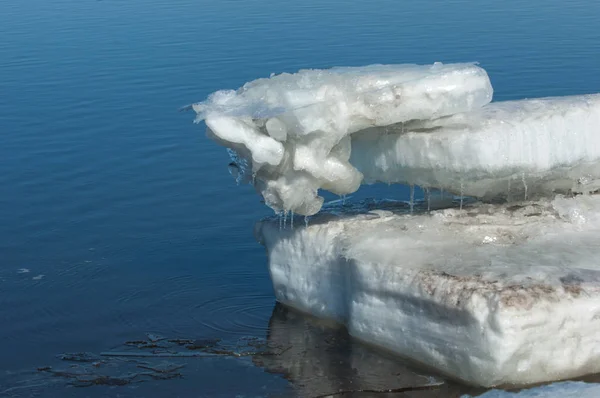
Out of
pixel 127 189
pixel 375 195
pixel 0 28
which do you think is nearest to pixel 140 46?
pixel 0 28

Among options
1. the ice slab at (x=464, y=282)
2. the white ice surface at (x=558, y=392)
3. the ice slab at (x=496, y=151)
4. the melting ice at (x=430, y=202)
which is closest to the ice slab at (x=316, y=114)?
the melting ice at (x=430, y=202)

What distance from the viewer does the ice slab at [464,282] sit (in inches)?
253

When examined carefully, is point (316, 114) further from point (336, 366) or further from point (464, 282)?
point (336, 366)

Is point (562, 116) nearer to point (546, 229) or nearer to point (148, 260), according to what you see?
point (546, 229)

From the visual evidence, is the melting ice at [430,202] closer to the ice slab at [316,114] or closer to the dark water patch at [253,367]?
the ice slab at [316,114]

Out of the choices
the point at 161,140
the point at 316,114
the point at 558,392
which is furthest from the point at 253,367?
the point at 161,140

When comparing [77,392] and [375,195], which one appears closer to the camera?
[77,392]

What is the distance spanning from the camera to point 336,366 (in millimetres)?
7359

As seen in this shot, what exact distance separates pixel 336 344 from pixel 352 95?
1996mm

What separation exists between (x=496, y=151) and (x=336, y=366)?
2.08 meters

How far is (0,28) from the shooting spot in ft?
84.8

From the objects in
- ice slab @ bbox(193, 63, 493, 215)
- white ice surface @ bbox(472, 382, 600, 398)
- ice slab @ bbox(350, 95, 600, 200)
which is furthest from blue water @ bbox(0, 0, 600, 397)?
ice slab @ bbox(350, 95, 600, 200)

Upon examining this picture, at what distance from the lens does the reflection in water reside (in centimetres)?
686

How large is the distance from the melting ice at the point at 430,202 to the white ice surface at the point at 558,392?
0.10 meters
